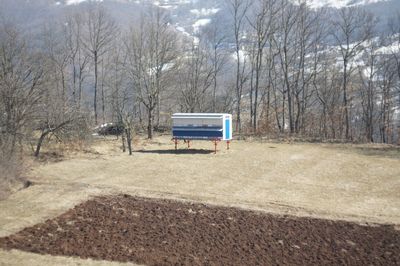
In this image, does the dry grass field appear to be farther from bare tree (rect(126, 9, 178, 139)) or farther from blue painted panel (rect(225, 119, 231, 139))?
bare tree (rect(126, 9, 178, 139))

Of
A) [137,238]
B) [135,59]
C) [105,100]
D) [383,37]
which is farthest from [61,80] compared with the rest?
[137,238]

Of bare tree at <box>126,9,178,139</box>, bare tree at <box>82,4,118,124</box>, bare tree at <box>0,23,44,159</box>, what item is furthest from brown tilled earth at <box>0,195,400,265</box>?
bare tree at <box>82,4,118,124</box>

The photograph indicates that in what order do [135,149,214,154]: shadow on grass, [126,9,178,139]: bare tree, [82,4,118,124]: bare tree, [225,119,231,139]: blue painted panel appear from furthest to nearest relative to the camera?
[82,4,118,124]: bare tree → [126,9,178,139]: bare tree → [135,149,214,154]: shadow on grass → [225,119,231,139]: blue painted panel

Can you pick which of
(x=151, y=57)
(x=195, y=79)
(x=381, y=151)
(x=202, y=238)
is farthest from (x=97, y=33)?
(x=202, y=238)

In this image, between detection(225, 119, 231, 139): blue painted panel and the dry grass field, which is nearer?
the dry grass field

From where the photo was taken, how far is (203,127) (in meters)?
23.5

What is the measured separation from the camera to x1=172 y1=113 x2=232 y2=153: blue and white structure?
76.1 ft

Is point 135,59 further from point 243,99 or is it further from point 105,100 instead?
point 243,99

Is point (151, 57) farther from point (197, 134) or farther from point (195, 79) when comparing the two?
point (197, 134)

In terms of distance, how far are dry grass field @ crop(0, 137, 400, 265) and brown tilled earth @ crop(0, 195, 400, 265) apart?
0.64 metres

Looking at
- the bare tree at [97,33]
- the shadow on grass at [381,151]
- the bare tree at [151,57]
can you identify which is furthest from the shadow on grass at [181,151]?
the bare tree at [97,33]

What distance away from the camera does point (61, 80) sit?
1623 inches

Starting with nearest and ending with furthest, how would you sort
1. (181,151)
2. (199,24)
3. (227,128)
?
(227,128) → (181,151) → (199,24)

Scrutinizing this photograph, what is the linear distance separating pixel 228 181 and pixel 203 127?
6535 mm
